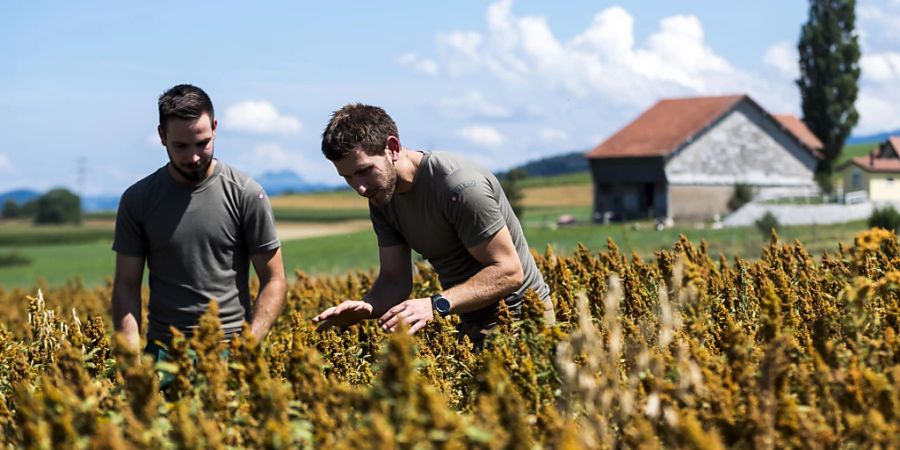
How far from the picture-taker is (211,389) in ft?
13.5

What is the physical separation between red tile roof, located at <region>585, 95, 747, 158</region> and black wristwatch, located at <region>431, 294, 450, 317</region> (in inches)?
2028

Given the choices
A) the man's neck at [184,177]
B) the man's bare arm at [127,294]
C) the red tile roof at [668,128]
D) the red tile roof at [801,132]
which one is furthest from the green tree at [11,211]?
the man's neck at [184,177]

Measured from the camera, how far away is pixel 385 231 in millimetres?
6055

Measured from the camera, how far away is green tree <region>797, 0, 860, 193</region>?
203 feet

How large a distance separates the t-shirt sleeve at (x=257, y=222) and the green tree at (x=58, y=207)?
447 ft

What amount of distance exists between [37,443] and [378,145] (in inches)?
88.0

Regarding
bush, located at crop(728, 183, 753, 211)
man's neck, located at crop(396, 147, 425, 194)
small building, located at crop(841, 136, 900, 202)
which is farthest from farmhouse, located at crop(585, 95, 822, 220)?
man's neck, located at crop(396, 147, 425, 194)

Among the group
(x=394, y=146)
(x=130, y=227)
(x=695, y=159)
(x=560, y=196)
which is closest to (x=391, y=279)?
(x=394, y=146)

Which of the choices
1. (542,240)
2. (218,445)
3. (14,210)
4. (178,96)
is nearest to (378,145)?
(178,96)

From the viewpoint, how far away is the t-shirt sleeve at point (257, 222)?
238 inches

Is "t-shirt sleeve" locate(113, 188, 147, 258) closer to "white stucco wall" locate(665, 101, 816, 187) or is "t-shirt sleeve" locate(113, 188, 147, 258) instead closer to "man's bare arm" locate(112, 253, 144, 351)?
"man's bare arm" locate(112, 253, 144, 351)

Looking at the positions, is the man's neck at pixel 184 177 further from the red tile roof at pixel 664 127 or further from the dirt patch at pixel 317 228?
the dirt patch at pixel 317 228

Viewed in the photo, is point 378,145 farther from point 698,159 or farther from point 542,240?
point 698,159

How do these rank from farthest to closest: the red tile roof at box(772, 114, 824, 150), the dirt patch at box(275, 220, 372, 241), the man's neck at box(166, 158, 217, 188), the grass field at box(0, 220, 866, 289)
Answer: the dirt patch at box(275, 220, 372, 241), the red tile roof at box(772, 114, 824, 150), the grass field at box(0, 220, 866, 289), the man's neck at box(166, 158, 217, 188)
